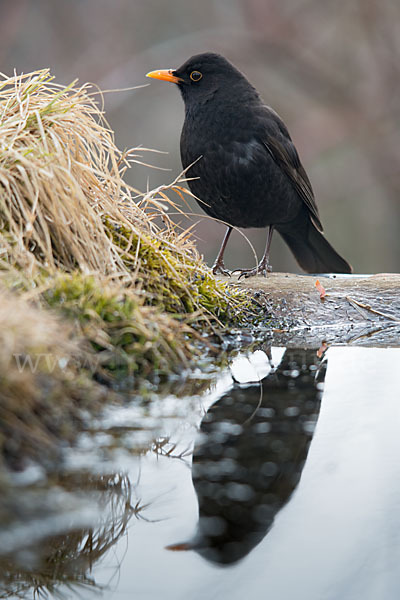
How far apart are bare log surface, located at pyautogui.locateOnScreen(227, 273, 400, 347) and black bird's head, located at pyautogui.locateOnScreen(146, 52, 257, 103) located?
3.96ft

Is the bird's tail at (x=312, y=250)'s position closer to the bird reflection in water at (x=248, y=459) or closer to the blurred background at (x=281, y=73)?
the bird reflection in water at (x=248, y=459)

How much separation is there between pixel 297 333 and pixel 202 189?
3.75 feet

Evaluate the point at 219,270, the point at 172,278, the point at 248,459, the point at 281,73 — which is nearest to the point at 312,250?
the point at 219,270

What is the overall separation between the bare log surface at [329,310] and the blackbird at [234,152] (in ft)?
1.25

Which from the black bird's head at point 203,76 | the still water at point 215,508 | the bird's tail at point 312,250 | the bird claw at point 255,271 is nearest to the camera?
the still water at point 215,508

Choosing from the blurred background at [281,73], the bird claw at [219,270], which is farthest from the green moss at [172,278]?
the blurred background at [281,73]

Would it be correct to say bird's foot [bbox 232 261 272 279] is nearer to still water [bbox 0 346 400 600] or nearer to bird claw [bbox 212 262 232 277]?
bird claw [bbox 212 262 232 277]

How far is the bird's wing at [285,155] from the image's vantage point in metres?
3.47

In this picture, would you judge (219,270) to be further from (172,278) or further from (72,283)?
(72,283)

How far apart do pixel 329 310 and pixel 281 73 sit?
652 centimetres

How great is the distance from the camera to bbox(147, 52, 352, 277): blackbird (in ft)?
11.0

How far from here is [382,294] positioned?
2947 mm

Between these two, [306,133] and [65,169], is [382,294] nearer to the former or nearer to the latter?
[65,169]

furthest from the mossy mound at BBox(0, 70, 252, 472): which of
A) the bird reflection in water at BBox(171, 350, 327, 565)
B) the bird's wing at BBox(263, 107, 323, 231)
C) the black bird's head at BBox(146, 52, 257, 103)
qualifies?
the black bird's head at BBox(146, 52, 257, 103)
